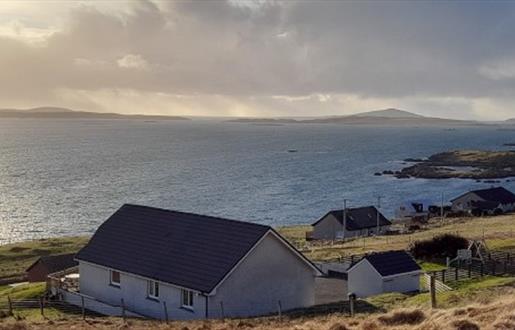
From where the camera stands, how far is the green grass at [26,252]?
62812 mm

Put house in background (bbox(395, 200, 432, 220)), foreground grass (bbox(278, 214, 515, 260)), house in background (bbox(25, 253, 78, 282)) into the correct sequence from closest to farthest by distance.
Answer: house in background (bbox(25, 253, 78, 282))
foreground grass (bbox(278, 214, 515, 260))
house in background (bbox(395, 200, 432, 220))

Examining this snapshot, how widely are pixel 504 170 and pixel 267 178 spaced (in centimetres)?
6792

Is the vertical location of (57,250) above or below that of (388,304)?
below

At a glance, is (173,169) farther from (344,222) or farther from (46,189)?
(344,222)

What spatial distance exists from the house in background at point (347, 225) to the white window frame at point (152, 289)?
54.3 meters

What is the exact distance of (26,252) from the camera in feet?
240

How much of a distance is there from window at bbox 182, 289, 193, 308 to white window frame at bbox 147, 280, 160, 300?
68.6 inches

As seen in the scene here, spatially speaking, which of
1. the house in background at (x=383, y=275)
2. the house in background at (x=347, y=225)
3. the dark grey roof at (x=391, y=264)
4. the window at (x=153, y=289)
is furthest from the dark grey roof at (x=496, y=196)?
the window at (x=153, y=289)

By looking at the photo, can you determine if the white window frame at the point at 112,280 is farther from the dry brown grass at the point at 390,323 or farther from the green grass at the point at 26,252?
the green grass at the point at 26,252

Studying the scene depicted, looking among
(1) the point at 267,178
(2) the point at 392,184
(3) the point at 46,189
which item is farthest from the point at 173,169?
(2) the point at 392,184

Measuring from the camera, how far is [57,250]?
7400 cm

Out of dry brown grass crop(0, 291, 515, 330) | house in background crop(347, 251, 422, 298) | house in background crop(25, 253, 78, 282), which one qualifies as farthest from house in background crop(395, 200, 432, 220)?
dry brown grass crop(0, 291, 515, 330)

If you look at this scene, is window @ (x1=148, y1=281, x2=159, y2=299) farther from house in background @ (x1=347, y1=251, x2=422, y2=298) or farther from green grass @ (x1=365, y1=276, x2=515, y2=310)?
house in background @ (x1=347, y1=251, x2=422, y2=298)

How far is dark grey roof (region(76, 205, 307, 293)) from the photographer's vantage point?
3125cm
